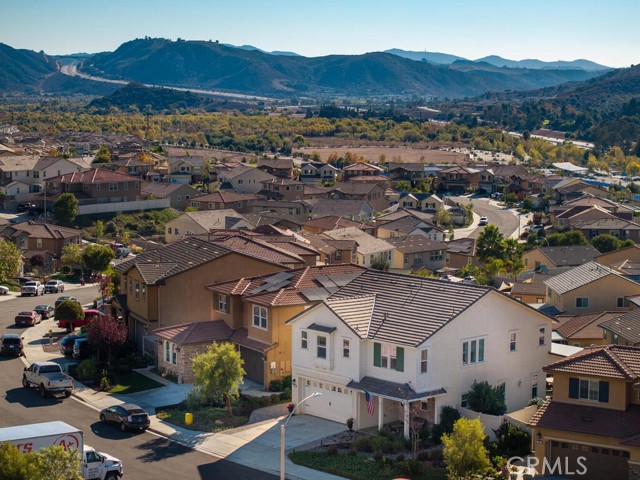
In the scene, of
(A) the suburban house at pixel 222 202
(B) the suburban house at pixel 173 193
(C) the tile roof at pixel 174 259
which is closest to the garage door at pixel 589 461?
(C) the tile roof at pixel 174 259

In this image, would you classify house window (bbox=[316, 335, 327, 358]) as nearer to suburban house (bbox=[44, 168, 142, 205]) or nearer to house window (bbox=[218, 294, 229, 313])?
house window (bbox=[218, 294, 229, 313])

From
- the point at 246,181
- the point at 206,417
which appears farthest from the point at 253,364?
the point at 246,181

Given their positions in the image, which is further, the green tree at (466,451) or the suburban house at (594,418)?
the suburban house at (594,418)

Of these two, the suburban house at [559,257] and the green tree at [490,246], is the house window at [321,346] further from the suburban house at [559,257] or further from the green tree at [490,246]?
the green tree at [490,246]

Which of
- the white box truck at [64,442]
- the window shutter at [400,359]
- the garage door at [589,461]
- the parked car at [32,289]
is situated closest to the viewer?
the white box truck at [64,442]

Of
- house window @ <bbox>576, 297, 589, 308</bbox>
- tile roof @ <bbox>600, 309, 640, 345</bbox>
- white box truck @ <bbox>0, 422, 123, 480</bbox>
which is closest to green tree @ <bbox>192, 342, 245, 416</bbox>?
white box truck @ <bbox>0, 422, 123, 480</bbox>

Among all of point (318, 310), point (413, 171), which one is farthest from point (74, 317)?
point (413, 171)
